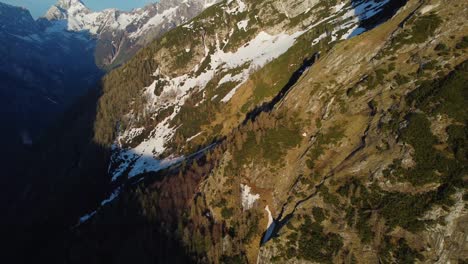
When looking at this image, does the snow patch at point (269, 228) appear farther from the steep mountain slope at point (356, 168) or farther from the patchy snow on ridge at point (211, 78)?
the patchy snow on ridge at point (211, 78)

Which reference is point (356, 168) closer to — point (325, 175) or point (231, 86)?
point (325, 175)

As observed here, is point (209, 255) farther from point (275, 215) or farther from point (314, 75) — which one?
point (314, 75)

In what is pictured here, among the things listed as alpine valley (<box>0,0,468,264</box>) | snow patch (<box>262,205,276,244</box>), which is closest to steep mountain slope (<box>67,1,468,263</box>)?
alpine valley (<box>0,0,468,264</box>)

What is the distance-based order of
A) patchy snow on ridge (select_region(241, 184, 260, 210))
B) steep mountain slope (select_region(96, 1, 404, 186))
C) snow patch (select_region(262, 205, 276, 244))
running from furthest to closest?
steep mountain slope (select_region(96, 1, 404, 186)) < patchy snow on ridge (select_region(241, 184, 260, 210)) < snow patch (select_region(262, 205, 276, 244))

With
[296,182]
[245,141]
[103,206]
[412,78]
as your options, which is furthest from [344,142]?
[103,206]

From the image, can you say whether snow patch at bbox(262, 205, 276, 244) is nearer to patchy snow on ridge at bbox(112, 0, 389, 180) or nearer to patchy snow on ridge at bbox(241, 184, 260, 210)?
patchy snow on ridge at bbox(241, 184, 260, 210)

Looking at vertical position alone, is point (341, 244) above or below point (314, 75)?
below

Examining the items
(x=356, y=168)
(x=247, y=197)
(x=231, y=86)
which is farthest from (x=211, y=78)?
(x=356, y=168)
